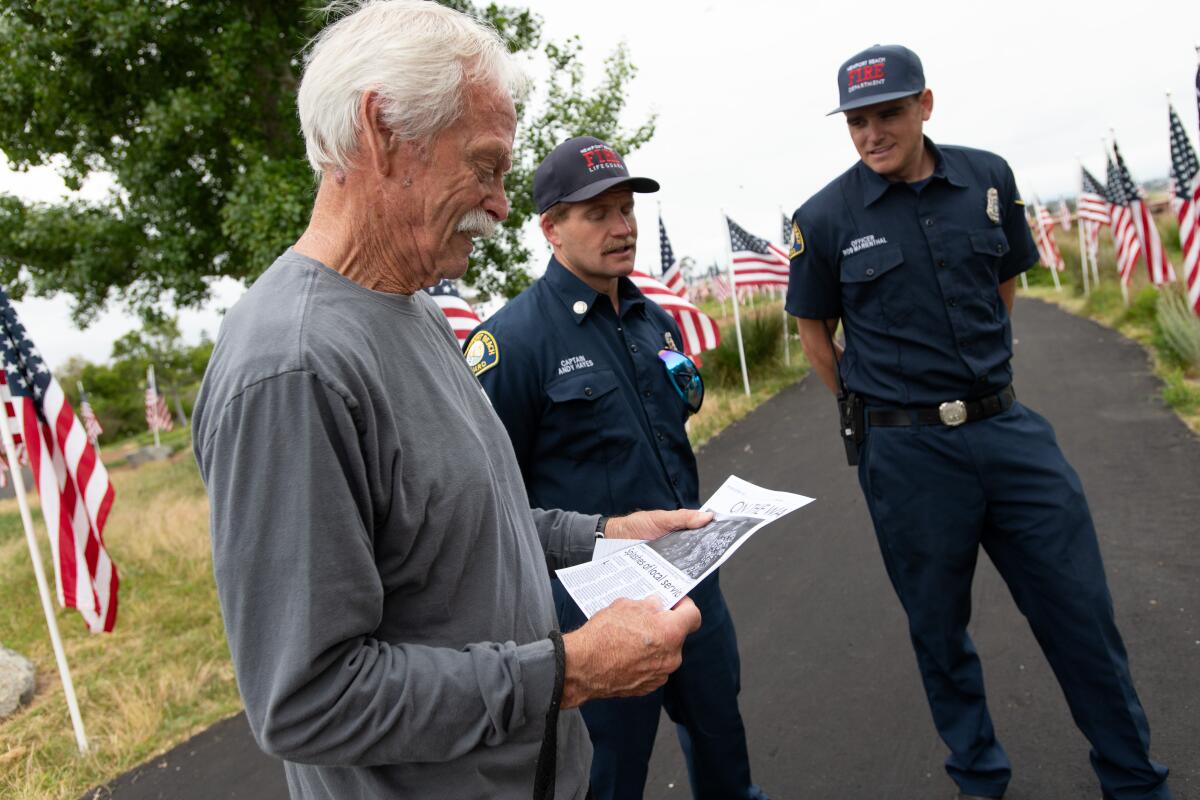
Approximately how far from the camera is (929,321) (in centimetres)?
291

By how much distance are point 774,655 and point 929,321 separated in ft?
7.24

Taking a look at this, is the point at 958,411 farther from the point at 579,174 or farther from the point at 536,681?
the point at 536,681

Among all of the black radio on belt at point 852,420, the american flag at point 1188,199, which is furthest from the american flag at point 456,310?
the american flag at point 1188,199

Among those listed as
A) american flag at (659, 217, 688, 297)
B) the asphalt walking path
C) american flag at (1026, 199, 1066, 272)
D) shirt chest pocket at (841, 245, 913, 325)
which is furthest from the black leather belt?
american flag at (1026, 199, 1066, 272)

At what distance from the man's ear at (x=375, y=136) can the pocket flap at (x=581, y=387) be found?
137 cm

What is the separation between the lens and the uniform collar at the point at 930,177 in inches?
117

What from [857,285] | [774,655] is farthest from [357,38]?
[774,655]

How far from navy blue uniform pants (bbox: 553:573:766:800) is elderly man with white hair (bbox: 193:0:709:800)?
0.99 m

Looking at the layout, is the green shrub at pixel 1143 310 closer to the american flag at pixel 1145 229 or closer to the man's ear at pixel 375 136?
the american flag at pixel 1145 229

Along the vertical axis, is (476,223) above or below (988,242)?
above

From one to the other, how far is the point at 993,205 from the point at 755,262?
9697mm

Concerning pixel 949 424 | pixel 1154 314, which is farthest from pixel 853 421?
pixel 1154 314

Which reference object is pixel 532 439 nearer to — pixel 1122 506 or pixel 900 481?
pixel 900 481

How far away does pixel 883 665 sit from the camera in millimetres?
4113
